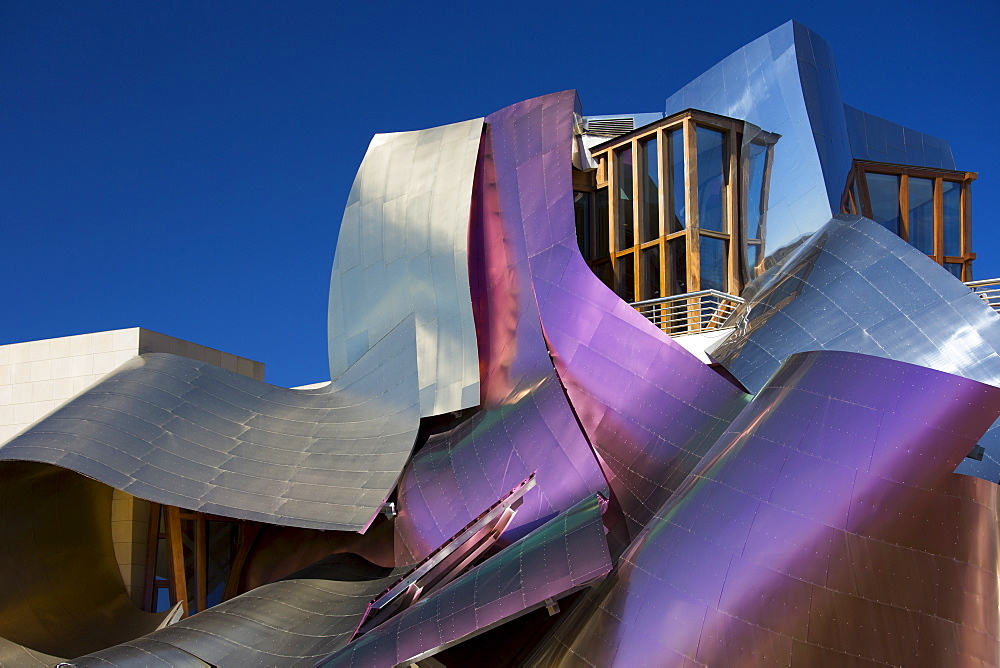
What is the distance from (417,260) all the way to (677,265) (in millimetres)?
5765

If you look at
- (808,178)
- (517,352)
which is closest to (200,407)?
(517,352)

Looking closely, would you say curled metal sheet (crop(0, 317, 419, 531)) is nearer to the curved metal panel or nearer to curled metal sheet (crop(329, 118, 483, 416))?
curled metal sheet (crop(329, 118, 483, 416))

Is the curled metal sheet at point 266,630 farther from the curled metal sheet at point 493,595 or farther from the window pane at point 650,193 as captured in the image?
the window pane at point 650,193

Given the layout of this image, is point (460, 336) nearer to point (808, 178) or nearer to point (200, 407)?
point (200, 407)

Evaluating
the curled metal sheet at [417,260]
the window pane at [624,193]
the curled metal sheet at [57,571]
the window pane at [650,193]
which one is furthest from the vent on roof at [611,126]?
the curled metal sheet at [57,571]

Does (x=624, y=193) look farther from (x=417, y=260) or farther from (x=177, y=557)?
(x=177, y=557)

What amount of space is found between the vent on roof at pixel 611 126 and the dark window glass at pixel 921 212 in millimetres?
6801

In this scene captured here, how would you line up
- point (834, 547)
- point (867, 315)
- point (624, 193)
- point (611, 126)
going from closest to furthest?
point (834, 547), point (867, 315), point (624, 193), point (611, 126)

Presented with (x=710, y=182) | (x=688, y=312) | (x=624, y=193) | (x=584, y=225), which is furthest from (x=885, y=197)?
(x=688, y=312)

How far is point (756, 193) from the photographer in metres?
19.7

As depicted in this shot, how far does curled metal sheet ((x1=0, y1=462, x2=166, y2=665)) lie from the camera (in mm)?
14562

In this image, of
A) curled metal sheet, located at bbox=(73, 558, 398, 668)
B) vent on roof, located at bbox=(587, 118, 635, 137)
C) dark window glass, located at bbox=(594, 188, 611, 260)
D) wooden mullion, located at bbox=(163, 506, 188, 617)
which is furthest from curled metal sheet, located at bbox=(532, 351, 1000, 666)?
vent on roof, located at bbox=(587, 118, 635, 137)

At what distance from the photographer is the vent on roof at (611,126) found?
25297 mm

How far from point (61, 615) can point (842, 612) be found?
12.2 m
